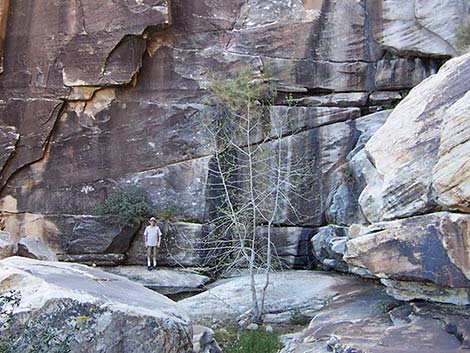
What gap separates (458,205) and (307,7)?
29.1 feet

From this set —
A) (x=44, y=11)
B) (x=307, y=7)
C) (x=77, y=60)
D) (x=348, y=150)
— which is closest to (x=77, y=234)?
(x=77, y=60)

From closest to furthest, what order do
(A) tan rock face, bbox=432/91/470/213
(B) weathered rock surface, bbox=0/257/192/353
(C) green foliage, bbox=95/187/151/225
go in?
1. (B) weathered rock surface, bbox=0/257/192/353
2. (A) tan rock face, bbox=432/91/470/213
3. (C) green foliage, bbox=95/187/151/225

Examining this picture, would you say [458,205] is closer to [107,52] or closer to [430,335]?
[430,335]

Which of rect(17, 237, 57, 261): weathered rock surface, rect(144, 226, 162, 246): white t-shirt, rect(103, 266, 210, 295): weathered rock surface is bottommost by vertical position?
rect(103, 266, 210, 295): weathered rock surface

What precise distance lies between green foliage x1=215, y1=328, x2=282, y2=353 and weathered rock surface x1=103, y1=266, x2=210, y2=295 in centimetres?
333

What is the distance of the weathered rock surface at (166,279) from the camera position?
11.8 m

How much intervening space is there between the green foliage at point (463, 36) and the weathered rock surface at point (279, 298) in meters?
5.78

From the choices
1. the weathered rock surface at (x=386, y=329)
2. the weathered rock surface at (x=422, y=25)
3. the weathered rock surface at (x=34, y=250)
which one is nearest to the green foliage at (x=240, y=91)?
the weathered rock surface at (x=422, y=25)

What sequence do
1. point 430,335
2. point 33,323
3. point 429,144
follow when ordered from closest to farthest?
point 33,323 < point 430,335 < point 429,144

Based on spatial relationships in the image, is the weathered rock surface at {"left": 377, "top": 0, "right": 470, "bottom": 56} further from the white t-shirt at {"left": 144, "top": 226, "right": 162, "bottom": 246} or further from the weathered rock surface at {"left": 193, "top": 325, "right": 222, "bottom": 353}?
the weathered rock surface at {"left": 193, "top": 325, "right": 222, "bottom": 353}

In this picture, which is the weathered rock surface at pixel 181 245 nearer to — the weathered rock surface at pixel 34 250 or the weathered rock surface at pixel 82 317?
the weathered rock surface at pixel 34 250

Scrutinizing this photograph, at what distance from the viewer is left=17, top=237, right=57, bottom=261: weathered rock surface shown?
1146 cm

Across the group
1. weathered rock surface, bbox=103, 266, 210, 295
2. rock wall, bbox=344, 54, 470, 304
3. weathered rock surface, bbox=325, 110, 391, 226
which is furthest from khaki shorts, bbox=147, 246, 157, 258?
rock wall, bbox=344, 54, 470, 304

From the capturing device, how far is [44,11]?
14000mm
